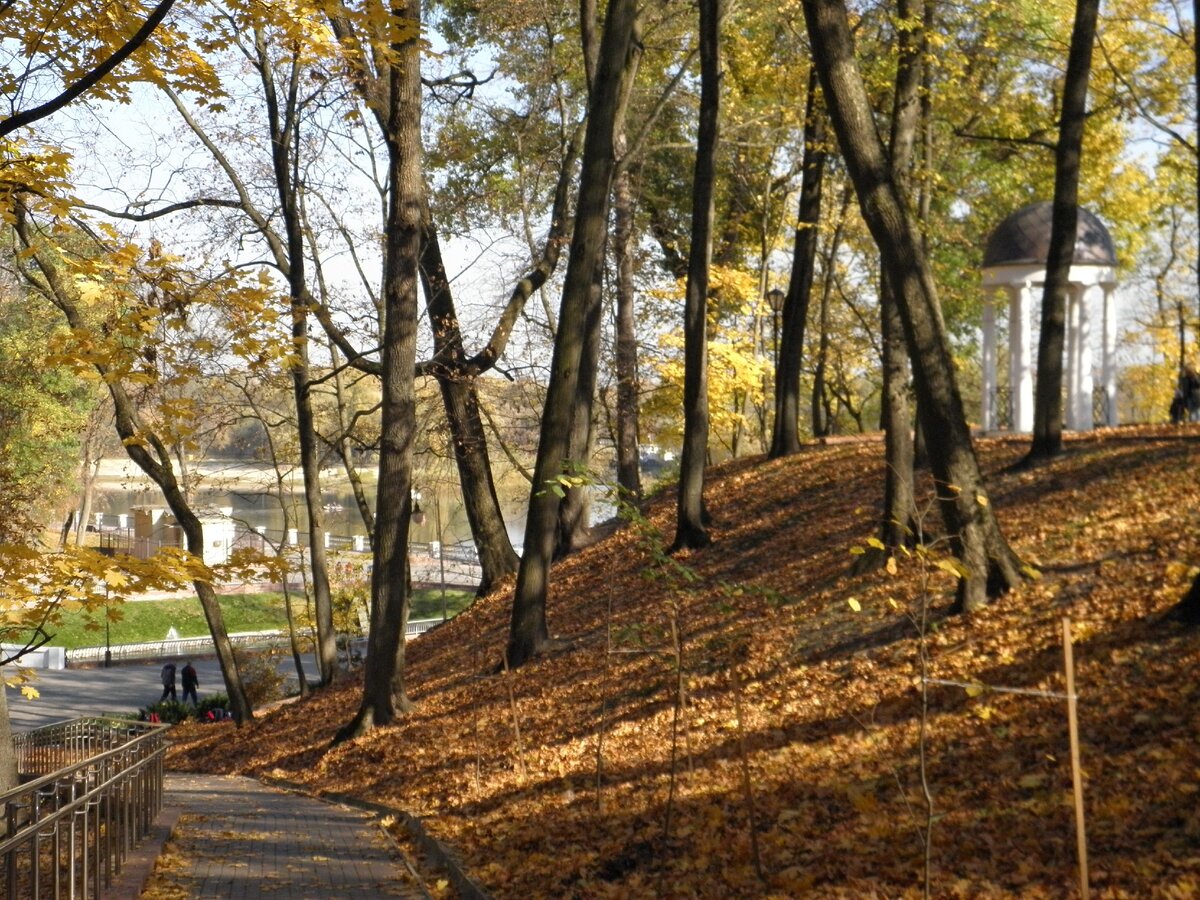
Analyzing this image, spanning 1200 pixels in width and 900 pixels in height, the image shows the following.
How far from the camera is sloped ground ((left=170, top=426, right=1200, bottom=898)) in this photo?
6559 mm

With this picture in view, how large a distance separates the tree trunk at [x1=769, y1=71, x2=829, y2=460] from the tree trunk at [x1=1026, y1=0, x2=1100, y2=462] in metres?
6.72

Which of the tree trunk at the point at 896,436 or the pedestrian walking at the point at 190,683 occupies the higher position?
the tree trunk at the point at 896,436

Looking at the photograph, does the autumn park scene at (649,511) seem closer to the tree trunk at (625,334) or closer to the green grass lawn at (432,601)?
the tree trunk at (625,334)

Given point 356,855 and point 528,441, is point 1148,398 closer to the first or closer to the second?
point 528,441

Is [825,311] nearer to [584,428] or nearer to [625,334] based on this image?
[625,334]

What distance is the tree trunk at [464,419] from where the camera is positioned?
19531mm

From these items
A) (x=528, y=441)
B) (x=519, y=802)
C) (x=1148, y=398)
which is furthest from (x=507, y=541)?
(x=1148, y=398)

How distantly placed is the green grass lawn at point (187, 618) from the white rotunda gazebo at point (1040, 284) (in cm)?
3384

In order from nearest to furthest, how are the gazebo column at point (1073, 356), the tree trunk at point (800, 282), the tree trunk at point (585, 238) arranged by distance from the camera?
1. the tree trunk at point (585, 238)
2. the gazebo column at point (1073, 356)
3. the tree trunk at point (800, 282)

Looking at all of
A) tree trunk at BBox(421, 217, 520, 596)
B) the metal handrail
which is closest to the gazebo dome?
tree trunk at BBox(421, 217, 520, 596)

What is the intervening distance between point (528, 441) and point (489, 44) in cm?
1112

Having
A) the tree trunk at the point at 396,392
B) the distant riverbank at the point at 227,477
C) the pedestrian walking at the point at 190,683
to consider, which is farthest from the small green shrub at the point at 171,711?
the tree trunk at the point at 396,392

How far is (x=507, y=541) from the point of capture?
23438mm

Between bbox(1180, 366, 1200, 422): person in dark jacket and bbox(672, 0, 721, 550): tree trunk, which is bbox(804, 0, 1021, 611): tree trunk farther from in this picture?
bbox(1180, 366, 1200, 422): person in dark jacket
